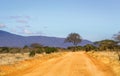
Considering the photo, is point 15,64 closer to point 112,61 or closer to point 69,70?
point 69,70

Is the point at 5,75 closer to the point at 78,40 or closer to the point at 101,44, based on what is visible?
the point at 101,44

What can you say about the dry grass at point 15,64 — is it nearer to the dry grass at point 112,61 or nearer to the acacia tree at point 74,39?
the dry grass at point 112,61

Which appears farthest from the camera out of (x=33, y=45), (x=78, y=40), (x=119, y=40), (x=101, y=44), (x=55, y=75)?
(x=78, y=40)

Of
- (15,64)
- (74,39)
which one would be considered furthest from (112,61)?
(74,39)

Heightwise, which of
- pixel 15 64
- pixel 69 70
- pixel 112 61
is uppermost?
pixel 112 61

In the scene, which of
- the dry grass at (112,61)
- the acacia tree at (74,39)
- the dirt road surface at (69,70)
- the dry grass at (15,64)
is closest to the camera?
the dirt road surface at (69,70)

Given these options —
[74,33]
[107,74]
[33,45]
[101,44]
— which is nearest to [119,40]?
[107,74]

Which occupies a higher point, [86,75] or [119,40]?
[119,40]

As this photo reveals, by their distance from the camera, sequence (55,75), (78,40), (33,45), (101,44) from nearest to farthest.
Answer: (55,75) → (101,44) → (33,45) → (78,40)

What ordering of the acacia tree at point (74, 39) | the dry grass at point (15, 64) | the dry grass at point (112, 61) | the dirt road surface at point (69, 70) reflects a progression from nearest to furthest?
the dirt road surface at point (69, 70) → the dry grass at point (15, 64) → the dry grass at point (112, 61) → the acacia tree at point (74, 39)

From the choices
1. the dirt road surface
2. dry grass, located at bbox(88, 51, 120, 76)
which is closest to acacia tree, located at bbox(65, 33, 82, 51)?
dry grass, located at bbox(88, 51, 120, 76)

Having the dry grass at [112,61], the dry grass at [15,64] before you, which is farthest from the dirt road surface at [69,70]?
the dry grass at [15,64]

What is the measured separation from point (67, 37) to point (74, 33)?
374 centimetres

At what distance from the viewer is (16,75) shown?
23.3 meters
